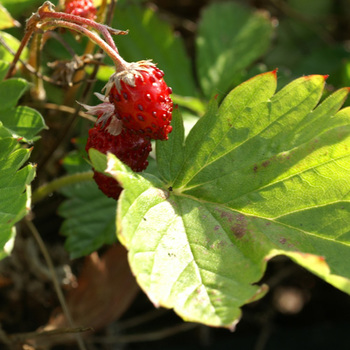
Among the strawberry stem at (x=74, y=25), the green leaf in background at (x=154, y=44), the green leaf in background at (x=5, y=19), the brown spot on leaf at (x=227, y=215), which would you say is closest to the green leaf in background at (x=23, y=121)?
the strawberry stem at (x=74, y=25)

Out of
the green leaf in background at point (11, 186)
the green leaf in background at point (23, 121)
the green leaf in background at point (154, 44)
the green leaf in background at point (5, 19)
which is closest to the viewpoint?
the green leaf in background at point (11, 186)

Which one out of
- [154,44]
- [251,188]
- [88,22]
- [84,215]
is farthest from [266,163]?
[154,44]

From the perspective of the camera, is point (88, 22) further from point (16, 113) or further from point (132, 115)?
point (16, 113)

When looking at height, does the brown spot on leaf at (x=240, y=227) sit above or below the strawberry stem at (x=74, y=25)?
below

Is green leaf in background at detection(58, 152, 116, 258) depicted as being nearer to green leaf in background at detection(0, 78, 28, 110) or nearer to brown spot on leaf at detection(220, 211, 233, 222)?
green leaf in background at detection(0, 78, 28, 110)

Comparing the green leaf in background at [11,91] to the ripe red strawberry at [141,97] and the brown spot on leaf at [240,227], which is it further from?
the brown spot on leaf at [240,227]

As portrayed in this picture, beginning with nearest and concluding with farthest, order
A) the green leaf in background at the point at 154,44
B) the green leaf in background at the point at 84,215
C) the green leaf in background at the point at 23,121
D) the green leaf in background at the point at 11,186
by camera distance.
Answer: the green leaf in background at the point at 11,186
the green leaf in background at the point at 23,121
the green leaf in background at the point at 84,215
the green leaf in background at the point at 154,44
